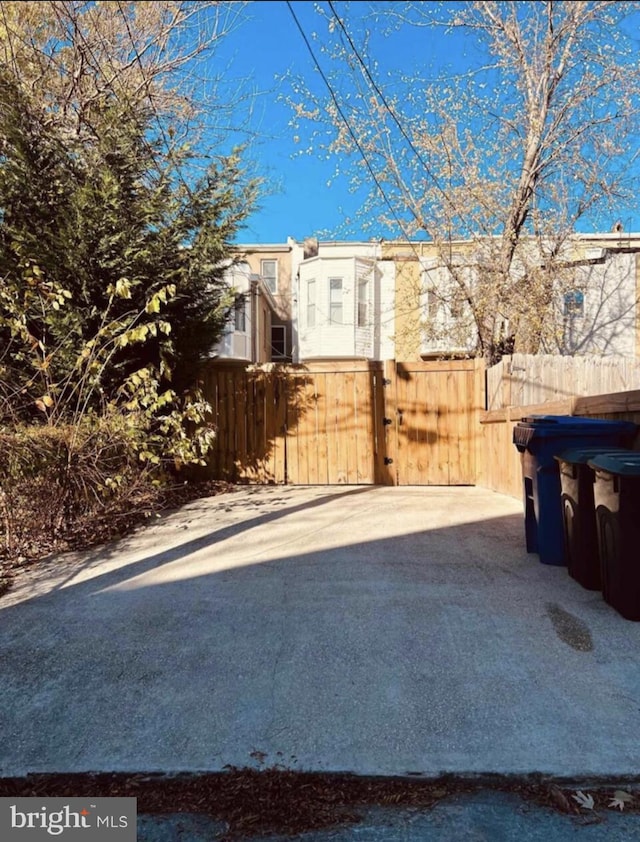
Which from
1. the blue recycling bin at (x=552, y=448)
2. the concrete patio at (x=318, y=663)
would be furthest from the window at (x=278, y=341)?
the blue recycling bin at (x=552, y=448)

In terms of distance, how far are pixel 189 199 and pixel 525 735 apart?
22.4 feet

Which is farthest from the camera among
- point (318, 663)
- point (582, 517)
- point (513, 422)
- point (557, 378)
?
point (513, 422)

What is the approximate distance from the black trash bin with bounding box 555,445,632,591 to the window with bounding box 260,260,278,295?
20566mm

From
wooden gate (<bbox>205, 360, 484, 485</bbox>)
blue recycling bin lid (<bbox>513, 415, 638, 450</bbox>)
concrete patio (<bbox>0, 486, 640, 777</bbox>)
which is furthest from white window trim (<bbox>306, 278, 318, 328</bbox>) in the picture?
blue recycling bin lid (<bbox>513, 415, 638, 450</bbox>)

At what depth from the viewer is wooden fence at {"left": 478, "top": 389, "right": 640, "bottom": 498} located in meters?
4.78

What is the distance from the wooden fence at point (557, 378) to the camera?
21.2ft

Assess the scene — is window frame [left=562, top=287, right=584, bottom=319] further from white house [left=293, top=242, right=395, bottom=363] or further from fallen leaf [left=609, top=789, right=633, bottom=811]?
fallen leaf [left=609, top=789, right=633, bottom=811]

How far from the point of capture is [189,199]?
23.6ft

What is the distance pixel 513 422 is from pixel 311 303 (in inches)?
574

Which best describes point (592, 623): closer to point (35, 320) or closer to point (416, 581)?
point (416, 581)

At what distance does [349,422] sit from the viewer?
347 inches

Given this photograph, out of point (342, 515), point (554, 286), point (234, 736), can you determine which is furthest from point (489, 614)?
point (554, 286)

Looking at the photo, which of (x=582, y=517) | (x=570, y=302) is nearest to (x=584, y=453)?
(x=582, y=517)

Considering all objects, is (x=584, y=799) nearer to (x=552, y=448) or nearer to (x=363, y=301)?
(x=552, y=448)
